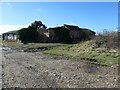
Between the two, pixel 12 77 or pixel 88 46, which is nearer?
pixel 12 77

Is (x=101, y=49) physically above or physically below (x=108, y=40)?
below

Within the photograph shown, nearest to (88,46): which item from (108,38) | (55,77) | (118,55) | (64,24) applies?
(108,38)

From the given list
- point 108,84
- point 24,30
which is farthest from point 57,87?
point 24,30

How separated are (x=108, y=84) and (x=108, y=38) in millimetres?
21006

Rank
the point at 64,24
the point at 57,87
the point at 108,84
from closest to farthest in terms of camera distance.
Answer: the point at 57,87 → the point at 108,84 → the point at 64,24

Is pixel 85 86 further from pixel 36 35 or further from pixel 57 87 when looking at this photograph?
pixel 36 35

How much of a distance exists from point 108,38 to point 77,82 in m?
20.8

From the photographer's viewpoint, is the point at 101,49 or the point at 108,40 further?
the point at 108,40

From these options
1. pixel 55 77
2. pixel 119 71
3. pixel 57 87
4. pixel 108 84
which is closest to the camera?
pixel 57 87

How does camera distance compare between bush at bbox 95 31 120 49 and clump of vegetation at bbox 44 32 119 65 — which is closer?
clump of vegetation at bbox 44 32 119 65

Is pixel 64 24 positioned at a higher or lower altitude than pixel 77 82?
higher

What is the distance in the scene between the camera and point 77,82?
14945 mm

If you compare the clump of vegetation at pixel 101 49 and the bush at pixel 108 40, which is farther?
the bush at pixel 108 40

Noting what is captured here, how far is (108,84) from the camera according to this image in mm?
14344
